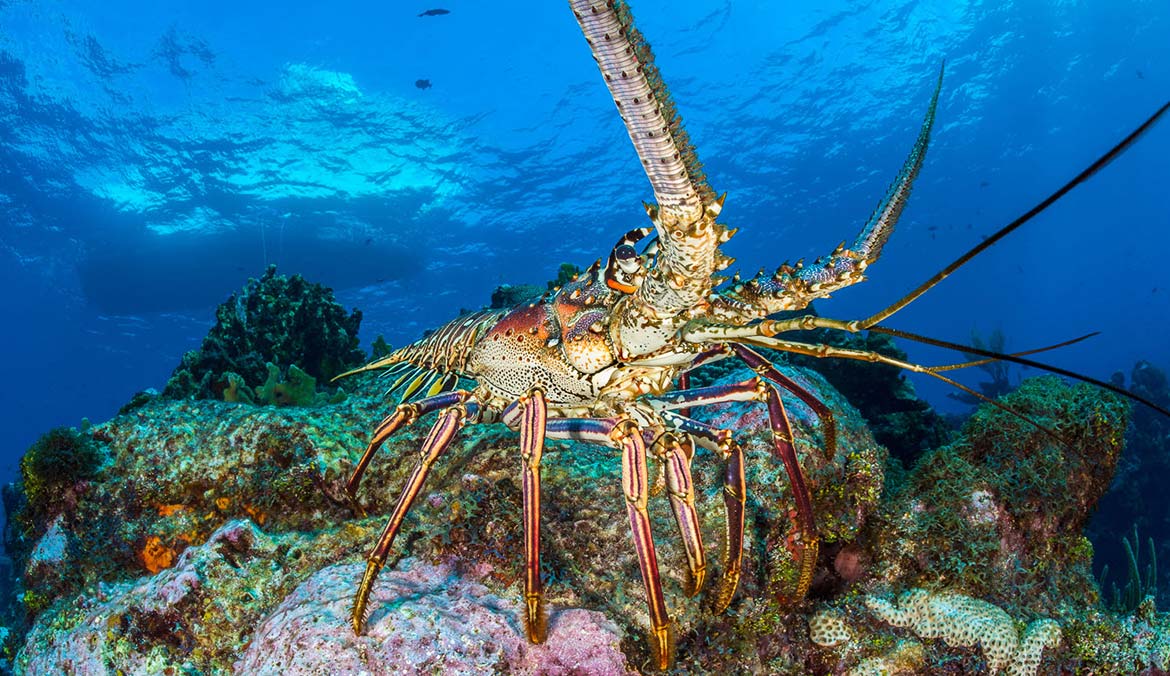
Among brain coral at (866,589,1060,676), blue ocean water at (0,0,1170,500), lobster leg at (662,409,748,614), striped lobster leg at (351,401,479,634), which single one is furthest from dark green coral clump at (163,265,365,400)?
blue ocean water at (0,0,1170,500)

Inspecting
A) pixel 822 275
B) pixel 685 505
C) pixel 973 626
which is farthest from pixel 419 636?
pixel 973 626

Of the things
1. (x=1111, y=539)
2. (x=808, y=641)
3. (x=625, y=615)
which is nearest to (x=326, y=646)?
(x=625, y=615)

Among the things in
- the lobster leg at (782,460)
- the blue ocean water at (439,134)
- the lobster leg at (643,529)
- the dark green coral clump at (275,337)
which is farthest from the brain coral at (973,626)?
the blue ocean water at (439,134)

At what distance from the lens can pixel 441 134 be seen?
28484 mm

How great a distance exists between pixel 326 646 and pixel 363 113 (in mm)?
27992

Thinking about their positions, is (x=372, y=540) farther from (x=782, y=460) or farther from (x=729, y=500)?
(x=782, y=460)

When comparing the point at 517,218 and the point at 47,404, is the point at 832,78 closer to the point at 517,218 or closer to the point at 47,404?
the point at 517,218

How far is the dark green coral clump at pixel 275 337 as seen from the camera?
7559mm

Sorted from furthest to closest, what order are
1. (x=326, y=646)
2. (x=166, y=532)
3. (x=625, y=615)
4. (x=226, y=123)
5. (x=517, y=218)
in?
(x=517, y=218) → (x=226, y=123) → (x=166, y=532) → (x=625, y=615) → (x=326, y=646)

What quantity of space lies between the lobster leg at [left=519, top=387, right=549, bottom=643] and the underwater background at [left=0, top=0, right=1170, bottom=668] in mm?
19468

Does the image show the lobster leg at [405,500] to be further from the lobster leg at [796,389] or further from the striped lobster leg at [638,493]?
the lobster leg at [796,389]

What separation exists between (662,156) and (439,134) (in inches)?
1165

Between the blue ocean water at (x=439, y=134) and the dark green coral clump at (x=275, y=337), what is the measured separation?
2079 centimetres

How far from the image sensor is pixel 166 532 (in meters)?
3.71
